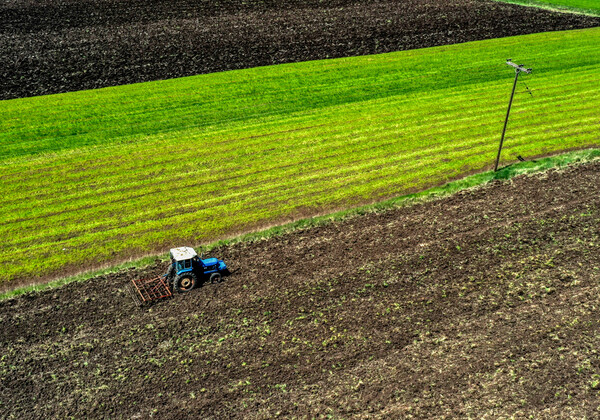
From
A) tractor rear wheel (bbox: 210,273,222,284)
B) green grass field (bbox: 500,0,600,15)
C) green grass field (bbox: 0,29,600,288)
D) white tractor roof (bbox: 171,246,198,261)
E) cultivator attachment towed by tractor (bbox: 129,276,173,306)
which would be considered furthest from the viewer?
green grass field (bbox: 500,0,600,15)

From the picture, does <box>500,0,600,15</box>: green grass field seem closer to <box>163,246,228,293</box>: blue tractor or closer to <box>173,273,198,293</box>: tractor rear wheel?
<box>163,246,228,293</box>: blue tractor

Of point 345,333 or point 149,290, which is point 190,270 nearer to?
point 149,290

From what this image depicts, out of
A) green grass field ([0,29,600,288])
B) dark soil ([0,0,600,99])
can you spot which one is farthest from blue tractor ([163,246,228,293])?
dark soil ([0,0,600,99])

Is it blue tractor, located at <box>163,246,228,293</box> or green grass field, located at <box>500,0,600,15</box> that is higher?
green grass field, located at <box>500,0,600,15</box>

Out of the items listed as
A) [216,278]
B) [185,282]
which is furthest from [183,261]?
[216,278]

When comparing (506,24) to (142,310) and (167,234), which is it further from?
(142,310)

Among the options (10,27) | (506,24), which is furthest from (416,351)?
(10,27)
